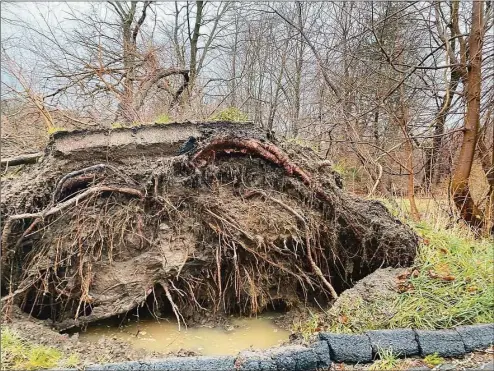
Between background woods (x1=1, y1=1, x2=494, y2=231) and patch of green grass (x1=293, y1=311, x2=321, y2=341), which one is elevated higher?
background woods (x1=1, y1=1, x2=494, y2=231)

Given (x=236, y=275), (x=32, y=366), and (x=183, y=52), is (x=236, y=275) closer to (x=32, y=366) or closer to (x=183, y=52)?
(x=32, y=366)

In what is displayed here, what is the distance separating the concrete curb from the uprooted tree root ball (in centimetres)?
103

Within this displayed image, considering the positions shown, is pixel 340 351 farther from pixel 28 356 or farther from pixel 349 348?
pixel 28 356

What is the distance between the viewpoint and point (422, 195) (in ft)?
27.2

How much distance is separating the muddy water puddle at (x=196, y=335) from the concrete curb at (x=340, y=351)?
617mm

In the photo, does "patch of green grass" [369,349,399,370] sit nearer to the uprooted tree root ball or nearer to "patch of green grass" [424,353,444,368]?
"patch of green grass" [424,353,444,368]

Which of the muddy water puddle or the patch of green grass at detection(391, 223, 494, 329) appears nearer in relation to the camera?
the patch of green grass at detection(391, 223, 494, 329)

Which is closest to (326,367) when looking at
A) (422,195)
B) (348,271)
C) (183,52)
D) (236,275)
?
(236,275)

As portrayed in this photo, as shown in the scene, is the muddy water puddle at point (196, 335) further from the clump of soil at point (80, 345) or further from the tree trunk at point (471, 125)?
the tree trunk at point (471, 125)

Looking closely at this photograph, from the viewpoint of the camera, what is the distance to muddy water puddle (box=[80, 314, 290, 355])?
4.03m

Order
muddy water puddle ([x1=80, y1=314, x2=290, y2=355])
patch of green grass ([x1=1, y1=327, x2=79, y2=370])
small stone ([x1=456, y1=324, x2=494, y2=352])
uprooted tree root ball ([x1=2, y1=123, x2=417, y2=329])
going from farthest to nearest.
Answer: uprooted tree root ball ([x1=2, y1=123, x2=417, y2=329]), muddy water puddle ([x1=80, y1=314, x2=290, y2=355]), small stone ([x1=456, y1=324, x2=494, y2=352]), patch of green grass ([x1=1, y1=327, x2=79, y2=370])

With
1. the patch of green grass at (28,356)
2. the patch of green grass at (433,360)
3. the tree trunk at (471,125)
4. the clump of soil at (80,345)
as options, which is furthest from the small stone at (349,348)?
the tree trunk at (471,125)

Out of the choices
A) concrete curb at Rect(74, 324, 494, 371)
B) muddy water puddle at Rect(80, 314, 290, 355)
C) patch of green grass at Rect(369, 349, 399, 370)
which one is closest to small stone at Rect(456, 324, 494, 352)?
concrete curb at Rect(74, 324, 494, 371)

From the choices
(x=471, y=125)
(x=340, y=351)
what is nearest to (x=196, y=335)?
(x=340, y=351)
